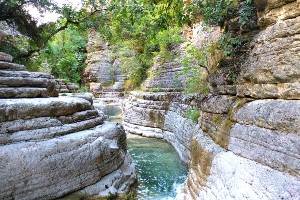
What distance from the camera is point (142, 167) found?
746 cm

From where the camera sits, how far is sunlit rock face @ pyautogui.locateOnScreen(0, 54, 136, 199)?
390 centimetres

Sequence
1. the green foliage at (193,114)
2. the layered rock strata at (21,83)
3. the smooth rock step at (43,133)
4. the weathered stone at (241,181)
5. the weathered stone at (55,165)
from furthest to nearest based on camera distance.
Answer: the green foliage at (193,114) → the layered rock strata at (21,83) → the smooth rock step at (43,133) → the weathered stone at (55,165) → the weathered stone at (241,181)

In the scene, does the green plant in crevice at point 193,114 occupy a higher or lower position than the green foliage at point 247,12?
lower

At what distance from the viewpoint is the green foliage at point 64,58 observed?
12.4m

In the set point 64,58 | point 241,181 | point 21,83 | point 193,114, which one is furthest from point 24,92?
point 64,58

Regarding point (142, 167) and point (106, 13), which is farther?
point (106, 13)

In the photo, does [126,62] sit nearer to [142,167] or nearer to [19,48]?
[19,48]

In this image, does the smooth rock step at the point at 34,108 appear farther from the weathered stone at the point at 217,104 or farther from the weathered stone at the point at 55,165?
the weathered stone at the point at 217,104

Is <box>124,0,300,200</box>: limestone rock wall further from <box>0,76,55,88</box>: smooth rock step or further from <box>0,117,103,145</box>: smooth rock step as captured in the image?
<box>0,76,55,88</box>: smooth rock step

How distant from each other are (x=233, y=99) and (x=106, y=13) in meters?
7.96

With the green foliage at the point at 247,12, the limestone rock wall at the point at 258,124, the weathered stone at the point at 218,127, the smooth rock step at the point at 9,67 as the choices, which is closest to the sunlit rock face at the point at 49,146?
the smooth rock step at the point at 9,67

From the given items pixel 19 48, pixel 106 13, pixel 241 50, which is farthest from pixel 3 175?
pixel 19 48

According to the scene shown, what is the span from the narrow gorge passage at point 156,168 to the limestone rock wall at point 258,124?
3.38ft

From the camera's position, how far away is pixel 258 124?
3049mm
